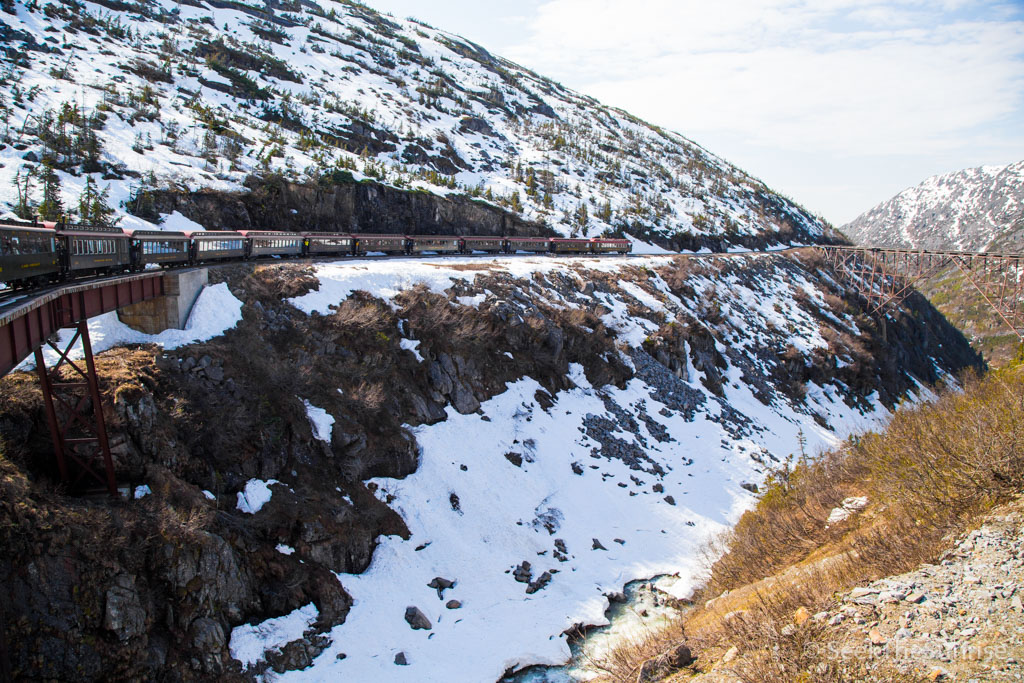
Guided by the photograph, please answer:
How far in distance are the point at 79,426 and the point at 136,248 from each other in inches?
344

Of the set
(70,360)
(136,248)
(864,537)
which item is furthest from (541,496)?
(136,248)

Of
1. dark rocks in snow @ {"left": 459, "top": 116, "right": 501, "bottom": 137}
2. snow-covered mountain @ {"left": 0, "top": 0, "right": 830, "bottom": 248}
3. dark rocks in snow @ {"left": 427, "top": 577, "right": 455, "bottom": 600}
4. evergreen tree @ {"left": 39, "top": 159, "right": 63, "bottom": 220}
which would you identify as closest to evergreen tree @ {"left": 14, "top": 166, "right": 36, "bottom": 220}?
snow-covered mountain @ {"left": 0, "top": 0, "right": 830, "bottom": 248}

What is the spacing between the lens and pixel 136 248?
20984 millimetres

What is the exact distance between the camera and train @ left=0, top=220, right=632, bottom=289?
15.1m

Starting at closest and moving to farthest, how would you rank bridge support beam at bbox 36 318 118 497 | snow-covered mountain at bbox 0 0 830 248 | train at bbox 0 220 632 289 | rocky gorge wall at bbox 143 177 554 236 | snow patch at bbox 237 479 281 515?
bridge support beam at bbox 36 318 118 497 < train at bbox 0 220 632 289 < snow patch at bbox 237 479 281 515 < rocky gorge wall at bbox 143 177 554 236 < snow-covered mountain at bbox 0 0 830 248

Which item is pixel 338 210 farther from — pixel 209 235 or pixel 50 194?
pixel 209 235

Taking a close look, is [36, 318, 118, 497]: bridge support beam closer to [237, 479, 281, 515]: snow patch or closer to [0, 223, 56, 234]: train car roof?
[0, 223, 56, 234]: train car roof

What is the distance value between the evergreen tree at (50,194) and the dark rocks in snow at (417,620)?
1068 inches

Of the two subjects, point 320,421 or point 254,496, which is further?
point 320,421

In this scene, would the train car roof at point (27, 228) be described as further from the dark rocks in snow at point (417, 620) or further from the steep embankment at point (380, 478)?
the dark rocks in snow at point (417, 620)

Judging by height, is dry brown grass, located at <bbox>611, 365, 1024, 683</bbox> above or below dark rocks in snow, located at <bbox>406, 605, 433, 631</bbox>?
above

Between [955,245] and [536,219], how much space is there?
7792 inches

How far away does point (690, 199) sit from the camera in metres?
89.1

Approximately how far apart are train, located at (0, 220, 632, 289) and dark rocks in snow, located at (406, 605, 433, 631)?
47.7 feet
